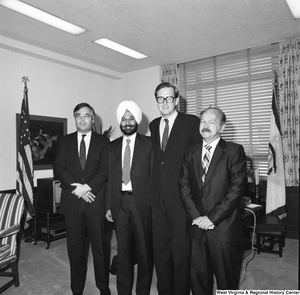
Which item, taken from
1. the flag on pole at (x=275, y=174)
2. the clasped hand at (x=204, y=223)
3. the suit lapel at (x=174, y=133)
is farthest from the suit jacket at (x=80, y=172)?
the flag on pole at (x=275, y=174)

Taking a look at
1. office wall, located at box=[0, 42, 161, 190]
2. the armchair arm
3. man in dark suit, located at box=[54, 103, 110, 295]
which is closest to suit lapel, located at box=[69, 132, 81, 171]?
man in dark suit, located at box=[54, 103, 110, 295]

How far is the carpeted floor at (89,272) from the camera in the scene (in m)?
2.75

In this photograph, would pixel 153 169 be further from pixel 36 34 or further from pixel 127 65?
pixel 127 65

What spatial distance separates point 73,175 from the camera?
8.16 feet

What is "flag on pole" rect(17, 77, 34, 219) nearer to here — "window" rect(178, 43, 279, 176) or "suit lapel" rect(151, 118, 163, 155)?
"suit lapel" rect(151, 118, 163, 155)

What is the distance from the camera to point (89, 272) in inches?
123

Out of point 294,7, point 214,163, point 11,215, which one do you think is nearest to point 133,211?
point 214,163

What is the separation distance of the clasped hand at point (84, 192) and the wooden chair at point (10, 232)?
890 millimetres

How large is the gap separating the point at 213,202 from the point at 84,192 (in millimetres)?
1094

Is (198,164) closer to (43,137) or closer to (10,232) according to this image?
(10,232)

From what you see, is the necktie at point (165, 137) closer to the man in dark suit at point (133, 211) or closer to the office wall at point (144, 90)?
the man in dark suit at point (133, 211)

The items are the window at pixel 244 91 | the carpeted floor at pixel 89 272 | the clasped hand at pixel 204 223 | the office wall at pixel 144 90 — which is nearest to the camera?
the clasped hand at pixel 204 223

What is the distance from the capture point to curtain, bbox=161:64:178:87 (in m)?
5.77

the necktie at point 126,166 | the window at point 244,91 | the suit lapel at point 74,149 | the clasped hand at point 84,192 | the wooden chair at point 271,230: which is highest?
the window at point 244,91
